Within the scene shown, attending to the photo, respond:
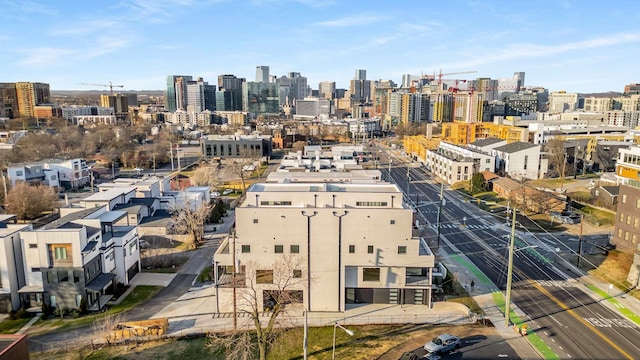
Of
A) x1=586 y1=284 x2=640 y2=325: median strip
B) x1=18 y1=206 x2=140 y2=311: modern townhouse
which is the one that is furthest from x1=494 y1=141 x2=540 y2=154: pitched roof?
x1=18 y1=206 x2=140 y2=311: modern townhouse

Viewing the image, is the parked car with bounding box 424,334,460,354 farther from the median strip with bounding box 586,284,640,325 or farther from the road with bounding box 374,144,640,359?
the median strip with bounding box 586,284,640,325

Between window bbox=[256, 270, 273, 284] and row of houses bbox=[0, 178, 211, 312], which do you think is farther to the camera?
window bbox=[256, 270, 273, 284]

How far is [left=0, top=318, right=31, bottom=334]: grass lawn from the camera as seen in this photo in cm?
2970

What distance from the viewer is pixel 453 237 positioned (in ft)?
166

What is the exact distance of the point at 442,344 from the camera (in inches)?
1054

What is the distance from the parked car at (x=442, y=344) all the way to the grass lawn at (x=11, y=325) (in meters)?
28.1

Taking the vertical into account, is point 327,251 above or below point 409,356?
above

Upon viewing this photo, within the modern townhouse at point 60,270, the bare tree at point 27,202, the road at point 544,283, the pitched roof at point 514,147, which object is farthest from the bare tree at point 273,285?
the pitched roof at point 514,147

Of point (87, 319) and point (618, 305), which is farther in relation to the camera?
point (618, 305)

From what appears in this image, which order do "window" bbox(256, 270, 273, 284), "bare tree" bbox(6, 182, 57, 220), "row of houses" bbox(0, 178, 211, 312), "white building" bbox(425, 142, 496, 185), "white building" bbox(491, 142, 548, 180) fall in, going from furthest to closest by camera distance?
"white building" bbox(491, 142, 548, 180) → "white building" bbox(425, 142, 496, 185) → "bare tree" bbox(6, 182, 57, 220) → "window" bbox(256, 270, 273, 284) → "row of houses" bbox(0, 178, 211, 312)

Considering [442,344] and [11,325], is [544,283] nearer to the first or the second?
[442,344]

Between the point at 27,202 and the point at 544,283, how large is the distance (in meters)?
62.3

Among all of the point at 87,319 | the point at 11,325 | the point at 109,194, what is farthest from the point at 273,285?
the point at 109,194

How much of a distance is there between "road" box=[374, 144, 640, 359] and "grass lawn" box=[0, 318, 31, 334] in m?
35.2
